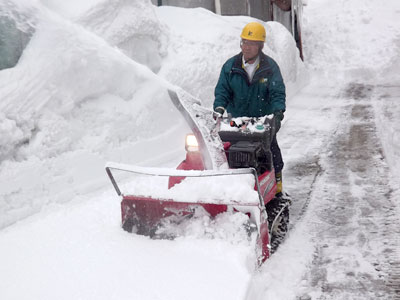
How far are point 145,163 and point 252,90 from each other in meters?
2.94

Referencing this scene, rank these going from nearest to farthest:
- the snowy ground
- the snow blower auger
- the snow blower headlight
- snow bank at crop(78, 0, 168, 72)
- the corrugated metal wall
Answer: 1. the snowy ground
2. the snow blower auger
3. the snow blower headlight
4. snow bank at crop(78, 0, 168, 72)
5. the corrugated metal wall

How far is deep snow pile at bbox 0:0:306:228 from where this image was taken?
5520mm

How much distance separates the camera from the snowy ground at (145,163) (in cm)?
343

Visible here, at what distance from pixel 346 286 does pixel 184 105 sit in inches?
79.2

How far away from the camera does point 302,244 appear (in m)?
4.26

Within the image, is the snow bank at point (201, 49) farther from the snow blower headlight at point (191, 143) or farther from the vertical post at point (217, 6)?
the snow blower headlight at point (191, 143)

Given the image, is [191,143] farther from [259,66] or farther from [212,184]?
[259,66]

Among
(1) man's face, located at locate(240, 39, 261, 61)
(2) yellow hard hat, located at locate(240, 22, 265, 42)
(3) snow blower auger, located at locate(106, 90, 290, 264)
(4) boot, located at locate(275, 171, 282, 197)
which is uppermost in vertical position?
(2) yellow hard hat, located at locate(240, 22, 265, 42)

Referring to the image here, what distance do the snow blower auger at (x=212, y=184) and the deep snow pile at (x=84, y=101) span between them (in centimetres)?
186

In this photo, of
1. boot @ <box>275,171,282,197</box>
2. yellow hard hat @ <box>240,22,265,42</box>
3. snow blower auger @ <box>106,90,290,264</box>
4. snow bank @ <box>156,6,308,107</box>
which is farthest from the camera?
snow bank @ <box>156,6,308,107</box>

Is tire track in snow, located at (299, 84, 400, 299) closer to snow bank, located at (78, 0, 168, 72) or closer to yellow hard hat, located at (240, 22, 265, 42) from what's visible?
yellow hard hat, located at (240, 22, 265, 42)

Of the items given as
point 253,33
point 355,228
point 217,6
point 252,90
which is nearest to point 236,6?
point 217,6

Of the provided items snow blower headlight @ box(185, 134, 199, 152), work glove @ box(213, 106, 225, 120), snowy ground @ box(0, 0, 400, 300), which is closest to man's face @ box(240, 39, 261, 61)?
work glove @ box(213, 106, 225, 120)

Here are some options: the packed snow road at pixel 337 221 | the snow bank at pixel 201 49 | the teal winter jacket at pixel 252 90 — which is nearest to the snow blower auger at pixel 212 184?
the packed snow road at pixel 337 221
